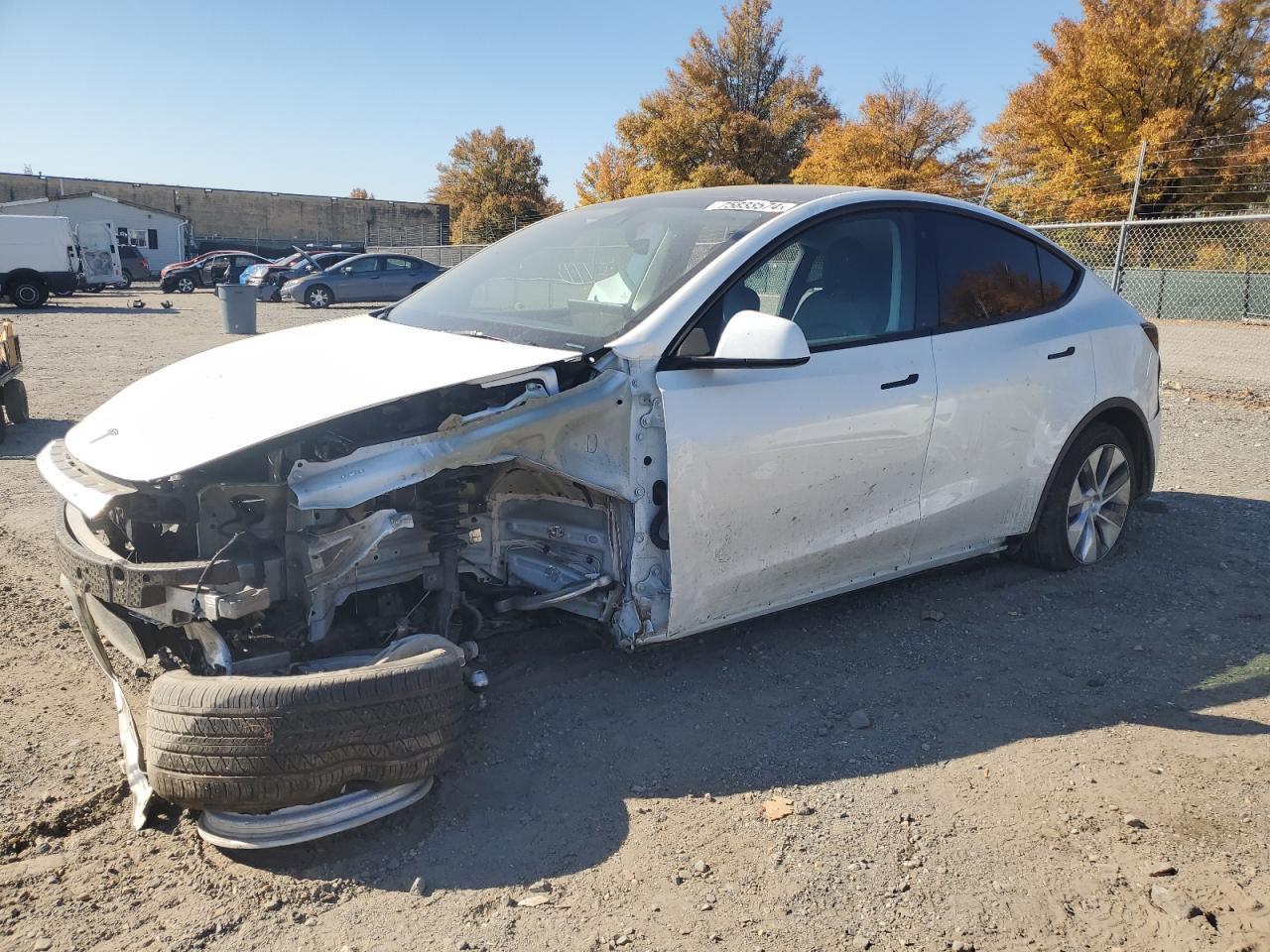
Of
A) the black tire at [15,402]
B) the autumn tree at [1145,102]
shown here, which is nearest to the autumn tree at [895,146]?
the autumn tree at [1145,102]

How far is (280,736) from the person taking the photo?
2.54 m

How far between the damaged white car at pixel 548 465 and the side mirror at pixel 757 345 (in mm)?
10

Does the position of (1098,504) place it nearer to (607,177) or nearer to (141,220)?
(607,177)

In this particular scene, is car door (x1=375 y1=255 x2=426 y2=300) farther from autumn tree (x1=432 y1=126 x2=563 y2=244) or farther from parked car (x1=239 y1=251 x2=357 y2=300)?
autumn tree (x1=432 y1=126 x2=563 y2=244)

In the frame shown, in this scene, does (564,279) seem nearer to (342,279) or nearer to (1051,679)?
(1051,679)

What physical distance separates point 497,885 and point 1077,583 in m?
3.31

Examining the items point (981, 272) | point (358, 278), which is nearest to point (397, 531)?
point (981, 272)

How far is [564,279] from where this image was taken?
12.9ft

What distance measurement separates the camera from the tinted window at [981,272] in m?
4.19

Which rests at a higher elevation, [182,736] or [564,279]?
[564,279]

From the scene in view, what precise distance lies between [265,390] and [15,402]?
6.53 meters

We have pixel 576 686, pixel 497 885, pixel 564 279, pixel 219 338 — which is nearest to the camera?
pixel 497 885

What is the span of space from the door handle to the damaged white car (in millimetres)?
13

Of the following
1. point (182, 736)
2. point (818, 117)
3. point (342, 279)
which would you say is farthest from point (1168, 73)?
point (182, 736)
